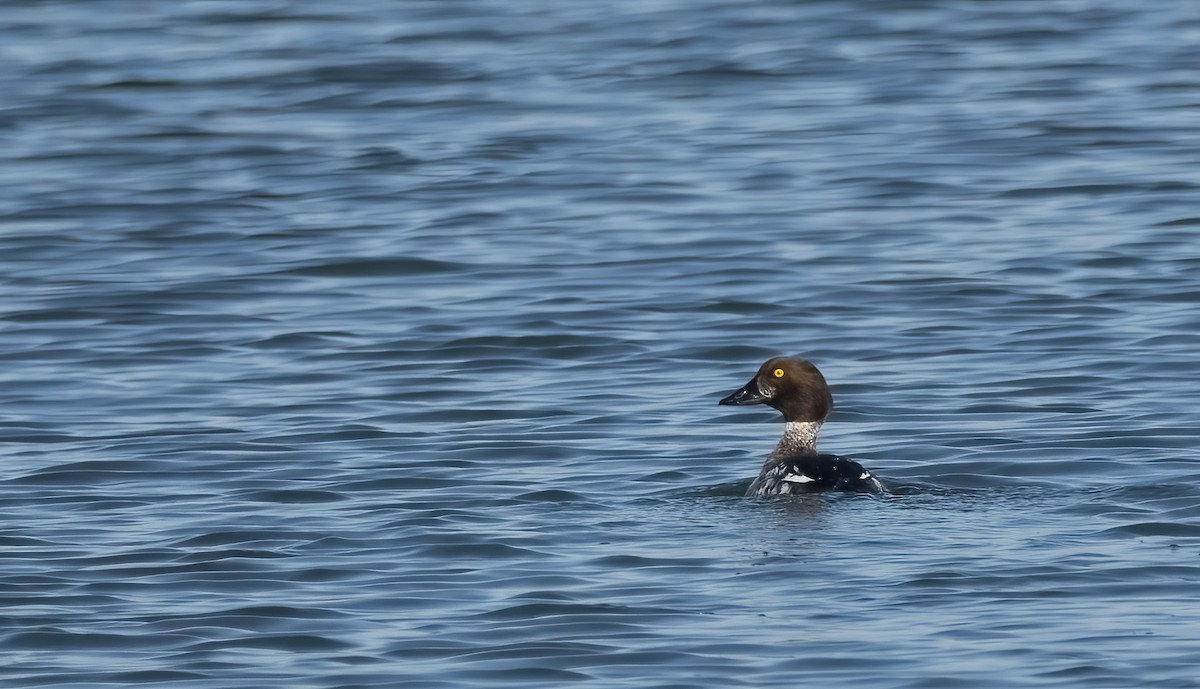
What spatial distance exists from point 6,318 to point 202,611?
732 centimetres

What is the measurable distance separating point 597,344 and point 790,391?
3111 millimetres

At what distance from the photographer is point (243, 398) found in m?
13.3

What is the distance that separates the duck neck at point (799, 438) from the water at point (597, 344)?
1.22ft

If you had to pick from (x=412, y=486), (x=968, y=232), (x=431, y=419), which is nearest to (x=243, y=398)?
(x=431, y=419)

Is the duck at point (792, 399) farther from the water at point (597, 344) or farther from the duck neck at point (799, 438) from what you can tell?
the water at point (597, 344)

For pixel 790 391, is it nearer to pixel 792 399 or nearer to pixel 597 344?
pixel 792 399

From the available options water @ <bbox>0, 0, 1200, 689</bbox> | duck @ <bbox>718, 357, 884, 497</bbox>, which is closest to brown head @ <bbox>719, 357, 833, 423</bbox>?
duck @ <bbox>718, 357, 884, 497</bbox>

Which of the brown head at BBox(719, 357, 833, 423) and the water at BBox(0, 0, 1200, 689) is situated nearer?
the water at BBox(0, 0, 1200, 689)

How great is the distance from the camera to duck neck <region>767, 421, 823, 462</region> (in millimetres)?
11336

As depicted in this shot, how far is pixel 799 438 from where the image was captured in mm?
11391

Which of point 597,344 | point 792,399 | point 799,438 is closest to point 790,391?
point 792,399

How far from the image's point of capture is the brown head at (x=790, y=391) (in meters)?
11.4

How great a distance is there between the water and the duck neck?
371 mm

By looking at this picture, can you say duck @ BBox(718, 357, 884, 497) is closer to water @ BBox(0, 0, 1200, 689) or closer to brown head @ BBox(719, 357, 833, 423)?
brown head @ BBox(719, 357, 833, 423)
